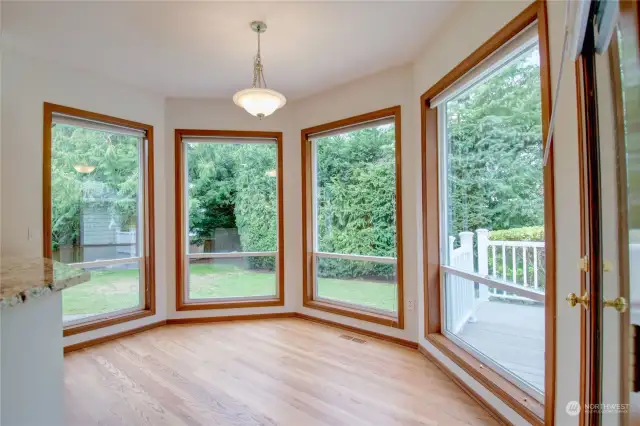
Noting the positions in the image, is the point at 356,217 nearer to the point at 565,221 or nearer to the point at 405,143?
the point at 405,143

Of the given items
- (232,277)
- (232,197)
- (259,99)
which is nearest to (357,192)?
(232,197)

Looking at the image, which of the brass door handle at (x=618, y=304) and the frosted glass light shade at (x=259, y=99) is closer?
the brass door handle at (x=618, y=304)

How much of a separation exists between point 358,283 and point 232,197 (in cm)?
182

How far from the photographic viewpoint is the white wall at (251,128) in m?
3.96

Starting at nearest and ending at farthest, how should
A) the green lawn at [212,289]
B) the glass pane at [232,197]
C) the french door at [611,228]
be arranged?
the french door at [611,228] < the green lawn at [212,289] < the glass pane at [232,197]

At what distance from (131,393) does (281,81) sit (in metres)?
3.00

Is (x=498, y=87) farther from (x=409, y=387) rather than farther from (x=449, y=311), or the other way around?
(x=409, y=387)

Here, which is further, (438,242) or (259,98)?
(438,242)

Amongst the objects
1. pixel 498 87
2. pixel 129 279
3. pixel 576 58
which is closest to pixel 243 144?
pixel 129 279

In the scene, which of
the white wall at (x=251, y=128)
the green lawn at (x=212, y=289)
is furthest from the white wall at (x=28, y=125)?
the white wall at (x=251, y=128)

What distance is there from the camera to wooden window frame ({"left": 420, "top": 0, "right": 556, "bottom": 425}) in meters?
1.68

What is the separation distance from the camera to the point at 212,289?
13.6ft

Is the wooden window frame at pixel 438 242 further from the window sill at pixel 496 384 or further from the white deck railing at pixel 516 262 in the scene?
the white deck railing at pixel 516 262

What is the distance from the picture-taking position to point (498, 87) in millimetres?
2182
